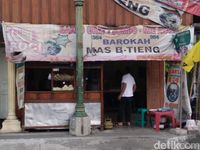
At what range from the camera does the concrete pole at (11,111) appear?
546 inches

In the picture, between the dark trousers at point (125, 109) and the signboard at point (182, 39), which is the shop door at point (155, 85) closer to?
the dark trousers at point (125, 109)

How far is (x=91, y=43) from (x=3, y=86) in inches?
123

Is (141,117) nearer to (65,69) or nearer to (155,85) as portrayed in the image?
(155,85)

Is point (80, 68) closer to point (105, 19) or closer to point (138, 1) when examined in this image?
point (105, 19)

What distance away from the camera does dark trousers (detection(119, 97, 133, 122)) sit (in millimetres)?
15016

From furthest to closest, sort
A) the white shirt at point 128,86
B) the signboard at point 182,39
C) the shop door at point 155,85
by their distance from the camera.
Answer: the shop door at point 155,85 → the white shirt at point 128,86 → the signboard at point 182,39

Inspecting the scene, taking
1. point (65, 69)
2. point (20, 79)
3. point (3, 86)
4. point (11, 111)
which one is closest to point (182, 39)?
point (65, 69)

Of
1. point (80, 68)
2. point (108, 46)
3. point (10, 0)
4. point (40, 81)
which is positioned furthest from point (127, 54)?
point (10, 0)

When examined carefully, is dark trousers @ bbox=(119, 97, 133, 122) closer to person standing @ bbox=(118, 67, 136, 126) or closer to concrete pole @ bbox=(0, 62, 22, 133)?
person standing @ bbox=(118, 67, 136, 126)

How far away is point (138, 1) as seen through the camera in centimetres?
1441

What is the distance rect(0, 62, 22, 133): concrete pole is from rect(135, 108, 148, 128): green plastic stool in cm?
361

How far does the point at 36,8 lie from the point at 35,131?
133 inches

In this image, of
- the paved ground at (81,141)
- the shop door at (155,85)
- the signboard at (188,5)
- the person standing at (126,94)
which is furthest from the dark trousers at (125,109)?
the signboard at (188,5)

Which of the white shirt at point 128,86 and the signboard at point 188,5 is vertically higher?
the signboard at point 188,5
